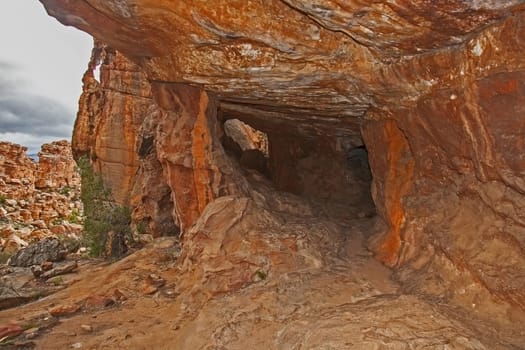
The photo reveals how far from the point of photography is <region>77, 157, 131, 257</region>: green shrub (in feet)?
49.1

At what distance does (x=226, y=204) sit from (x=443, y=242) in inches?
205

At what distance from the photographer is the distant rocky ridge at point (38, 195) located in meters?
32.7

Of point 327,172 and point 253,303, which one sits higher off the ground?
point 327,172

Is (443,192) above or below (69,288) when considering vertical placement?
above

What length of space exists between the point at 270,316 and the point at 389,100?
525cm

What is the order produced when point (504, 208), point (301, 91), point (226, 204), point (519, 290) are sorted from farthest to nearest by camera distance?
point (226, 204) < point (301, 91) < point (504, 208) < point (519, 290)

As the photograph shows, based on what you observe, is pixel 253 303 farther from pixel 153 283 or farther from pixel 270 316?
pixel 153 283

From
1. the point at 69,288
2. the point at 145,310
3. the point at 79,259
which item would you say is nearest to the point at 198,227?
the point at 145,310

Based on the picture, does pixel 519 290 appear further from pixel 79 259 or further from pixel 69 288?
pixel 79 259

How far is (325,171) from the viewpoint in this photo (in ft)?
50.4

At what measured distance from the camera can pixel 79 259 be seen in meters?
14.8

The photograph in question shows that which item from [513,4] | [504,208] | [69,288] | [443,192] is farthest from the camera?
[69,288]

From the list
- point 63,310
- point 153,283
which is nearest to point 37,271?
point 63,310

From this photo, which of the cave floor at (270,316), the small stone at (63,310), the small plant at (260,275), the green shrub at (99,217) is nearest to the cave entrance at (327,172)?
the cave floor at (270,316)
